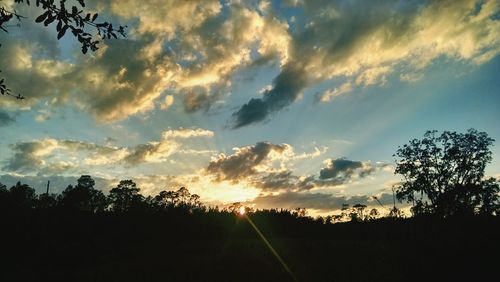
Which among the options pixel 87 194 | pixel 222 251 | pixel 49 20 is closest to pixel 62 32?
pixel 49 20

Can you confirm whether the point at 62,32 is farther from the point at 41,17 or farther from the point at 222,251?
the point at 222,251

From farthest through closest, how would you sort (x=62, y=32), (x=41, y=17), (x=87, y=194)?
(x=87, y=194) → (x=62, y=32) → (x=41, y=17)

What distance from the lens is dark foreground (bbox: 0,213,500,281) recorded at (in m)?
13.9

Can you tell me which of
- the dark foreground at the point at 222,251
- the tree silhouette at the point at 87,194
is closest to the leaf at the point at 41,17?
the dark foreground at the point at 222,251

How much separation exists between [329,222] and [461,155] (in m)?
34.3

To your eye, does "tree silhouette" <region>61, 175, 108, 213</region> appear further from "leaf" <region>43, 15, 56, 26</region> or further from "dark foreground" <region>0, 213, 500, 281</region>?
"leaf" <region>43, 15, 56, 26</region>

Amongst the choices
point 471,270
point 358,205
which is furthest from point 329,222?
point 358,205

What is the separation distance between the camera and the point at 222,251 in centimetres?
1544

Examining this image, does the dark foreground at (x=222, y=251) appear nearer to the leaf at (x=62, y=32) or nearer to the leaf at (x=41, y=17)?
the leaf at (x=62, y=32)

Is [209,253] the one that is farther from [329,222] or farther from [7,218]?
[7,218]

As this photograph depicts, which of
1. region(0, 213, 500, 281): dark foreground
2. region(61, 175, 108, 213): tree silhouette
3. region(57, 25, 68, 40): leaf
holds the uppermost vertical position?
region(61, 175, 108, 213): tree silhouette

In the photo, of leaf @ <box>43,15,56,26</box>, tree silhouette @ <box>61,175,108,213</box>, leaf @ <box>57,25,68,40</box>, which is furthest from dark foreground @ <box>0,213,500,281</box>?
tree silhouette @ <box>61,175,108,213</box>

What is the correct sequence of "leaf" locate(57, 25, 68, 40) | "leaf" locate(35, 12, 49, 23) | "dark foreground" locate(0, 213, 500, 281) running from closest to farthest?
"leaf" locate(35, 12, 49, 23) < "leaf" locate(57, 25, 68, 40) < "dark foreground" locate(0, 213, 500, 281)

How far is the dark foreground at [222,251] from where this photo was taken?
45.5 ft
